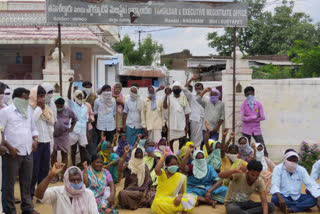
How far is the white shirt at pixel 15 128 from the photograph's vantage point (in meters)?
5.23

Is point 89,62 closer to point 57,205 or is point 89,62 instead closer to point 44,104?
point 44,104

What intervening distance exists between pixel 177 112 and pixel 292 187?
2.96 meters

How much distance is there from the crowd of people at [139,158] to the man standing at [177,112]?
0.02 metres

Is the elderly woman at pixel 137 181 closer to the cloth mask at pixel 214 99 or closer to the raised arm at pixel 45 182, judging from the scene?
the raised arm at pixel 45 182

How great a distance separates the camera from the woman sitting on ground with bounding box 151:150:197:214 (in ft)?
19.1

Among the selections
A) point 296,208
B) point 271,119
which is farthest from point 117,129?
point 296,208

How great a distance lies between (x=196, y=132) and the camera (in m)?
8.84

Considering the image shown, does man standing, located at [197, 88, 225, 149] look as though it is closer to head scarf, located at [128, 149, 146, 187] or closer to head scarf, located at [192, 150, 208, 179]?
head scarf, located at [192, 150, 208, 179]

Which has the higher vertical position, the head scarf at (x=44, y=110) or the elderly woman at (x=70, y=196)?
the head scarf at (x=44, y=110)

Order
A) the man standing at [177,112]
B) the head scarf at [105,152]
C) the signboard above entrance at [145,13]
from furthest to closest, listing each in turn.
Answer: the man standing at [177,112], the signboard above entrance at [145,13], the head scarf at [105,152]

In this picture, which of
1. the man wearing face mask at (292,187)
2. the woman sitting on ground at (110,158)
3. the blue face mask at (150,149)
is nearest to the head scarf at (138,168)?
the blue face mask at (150,149)

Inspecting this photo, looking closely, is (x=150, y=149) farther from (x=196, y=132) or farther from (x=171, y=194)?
(x=196, y=132)

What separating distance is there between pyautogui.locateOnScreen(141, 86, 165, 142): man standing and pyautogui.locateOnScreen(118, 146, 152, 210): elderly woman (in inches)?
71.7

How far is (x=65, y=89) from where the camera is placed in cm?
882
